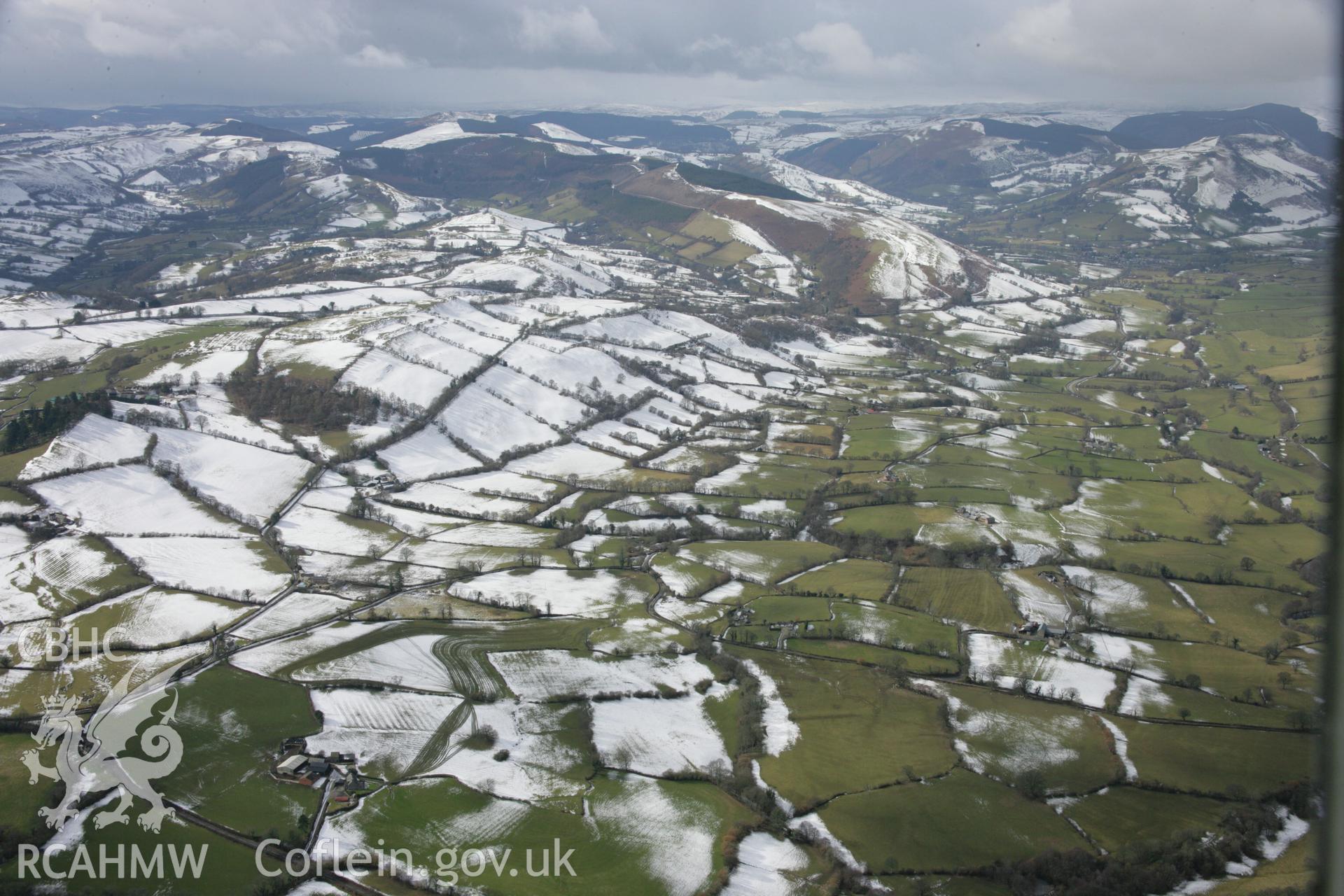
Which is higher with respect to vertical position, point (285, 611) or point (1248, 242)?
point (1248, 242)

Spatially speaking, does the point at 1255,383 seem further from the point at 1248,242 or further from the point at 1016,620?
the point at 1248,242

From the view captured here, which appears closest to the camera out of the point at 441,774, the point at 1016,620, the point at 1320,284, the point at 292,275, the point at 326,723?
the point at 1320,284

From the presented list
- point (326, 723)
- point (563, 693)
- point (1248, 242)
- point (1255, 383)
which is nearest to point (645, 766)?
point (563, 693)

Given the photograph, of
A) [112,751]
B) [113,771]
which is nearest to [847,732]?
[113,771]

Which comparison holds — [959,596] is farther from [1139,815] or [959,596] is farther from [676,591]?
[1139,815]

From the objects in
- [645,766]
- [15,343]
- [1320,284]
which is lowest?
[645,766]

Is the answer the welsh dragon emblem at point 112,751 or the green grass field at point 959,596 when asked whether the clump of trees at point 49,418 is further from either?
the green grass field at point 959,596
